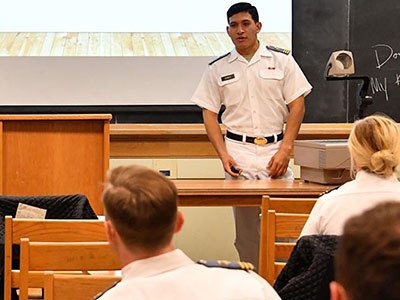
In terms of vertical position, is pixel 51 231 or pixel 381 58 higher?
pixel 381 58

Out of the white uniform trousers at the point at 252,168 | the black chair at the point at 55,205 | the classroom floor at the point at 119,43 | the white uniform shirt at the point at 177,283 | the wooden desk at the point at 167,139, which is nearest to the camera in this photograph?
the white uniform shirt at the point at 177,283

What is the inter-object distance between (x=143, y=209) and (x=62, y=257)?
0.87 meters

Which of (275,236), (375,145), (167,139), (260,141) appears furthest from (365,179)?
(167,139)

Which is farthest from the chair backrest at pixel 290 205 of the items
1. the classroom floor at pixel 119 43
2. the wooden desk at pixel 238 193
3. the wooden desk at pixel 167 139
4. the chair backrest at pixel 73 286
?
the classroom floor at pixel 119 43

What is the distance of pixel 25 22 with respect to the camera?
19.4ft

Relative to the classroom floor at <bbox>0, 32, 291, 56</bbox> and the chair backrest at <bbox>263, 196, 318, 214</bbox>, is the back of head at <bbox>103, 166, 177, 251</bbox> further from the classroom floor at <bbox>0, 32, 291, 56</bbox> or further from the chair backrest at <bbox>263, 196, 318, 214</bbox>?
the classroom floor at <bbox>0, 32, 291, 56</bbox>

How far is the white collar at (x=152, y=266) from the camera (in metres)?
1.39

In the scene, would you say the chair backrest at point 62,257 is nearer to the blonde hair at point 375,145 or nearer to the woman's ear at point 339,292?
the blonde hair at point 375,145

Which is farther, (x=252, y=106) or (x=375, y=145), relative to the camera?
(x=252, y=106)

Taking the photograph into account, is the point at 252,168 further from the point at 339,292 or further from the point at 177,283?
the point at 339,292

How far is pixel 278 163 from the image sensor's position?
4.37 metres

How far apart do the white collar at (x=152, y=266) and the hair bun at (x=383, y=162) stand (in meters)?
1.19

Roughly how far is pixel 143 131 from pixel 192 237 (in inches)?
36.3

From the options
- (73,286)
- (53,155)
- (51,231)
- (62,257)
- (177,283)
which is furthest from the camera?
(53,155)
